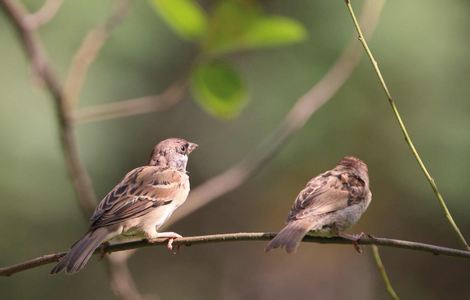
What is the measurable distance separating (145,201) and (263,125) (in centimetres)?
228

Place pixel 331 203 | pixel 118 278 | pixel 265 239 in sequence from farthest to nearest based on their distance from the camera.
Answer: pixel 118 278 → pixel 331 203 → pixel 265 239

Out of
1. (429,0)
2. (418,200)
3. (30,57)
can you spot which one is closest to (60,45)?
(30,57)

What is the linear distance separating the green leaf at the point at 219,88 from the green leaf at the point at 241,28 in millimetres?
93

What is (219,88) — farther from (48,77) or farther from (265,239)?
(265,239)

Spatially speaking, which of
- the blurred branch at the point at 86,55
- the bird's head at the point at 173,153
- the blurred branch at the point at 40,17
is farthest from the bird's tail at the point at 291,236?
the bird's head at the point at 173,153

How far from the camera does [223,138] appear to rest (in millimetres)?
7930

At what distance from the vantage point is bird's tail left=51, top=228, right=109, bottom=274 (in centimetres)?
399

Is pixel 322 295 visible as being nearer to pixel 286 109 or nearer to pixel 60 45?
pixel 286 109

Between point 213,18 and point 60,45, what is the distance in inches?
89.0

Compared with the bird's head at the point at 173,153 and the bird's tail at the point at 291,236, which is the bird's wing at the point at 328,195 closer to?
the bird's tail at the point at 291,236

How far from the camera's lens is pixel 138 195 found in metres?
5.20

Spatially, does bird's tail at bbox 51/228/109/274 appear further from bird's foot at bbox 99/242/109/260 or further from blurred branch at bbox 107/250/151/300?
blurred branch at bbox 107/250/151/300

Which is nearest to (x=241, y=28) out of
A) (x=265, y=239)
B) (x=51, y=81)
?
(x=51, y=81)

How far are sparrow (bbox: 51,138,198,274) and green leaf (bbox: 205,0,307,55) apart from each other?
97cm
